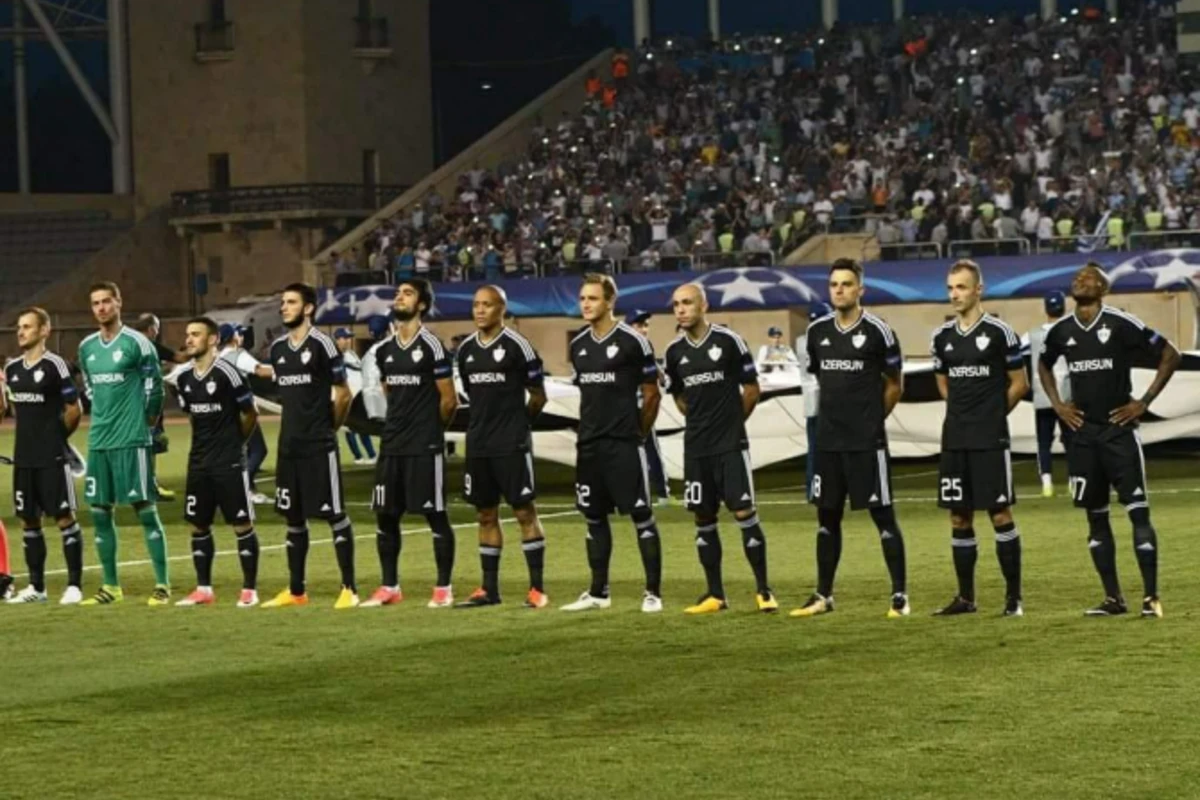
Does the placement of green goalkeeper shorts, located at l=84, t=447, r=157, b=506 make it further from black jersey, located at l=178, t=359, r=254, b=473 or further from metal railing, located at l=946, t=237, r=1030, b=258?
metal railing, located at l=946, t=237, r=1030, b=258

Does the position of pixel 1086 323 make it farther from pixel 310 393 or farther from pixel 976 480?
pixel 310 393

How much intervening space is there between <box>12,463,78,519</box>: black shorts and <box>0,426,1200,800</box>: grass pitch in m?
0.78

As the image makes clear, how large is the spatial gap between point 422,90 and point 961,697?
56.1 m

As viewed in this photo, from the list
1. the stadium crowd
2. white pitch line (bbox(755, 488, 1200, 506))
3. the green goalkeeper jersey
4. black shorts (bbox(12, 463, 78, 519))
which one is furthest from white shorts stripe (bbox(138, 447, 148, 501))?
the stadium crowd

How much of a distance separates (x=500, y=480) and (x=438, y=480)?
40 cm

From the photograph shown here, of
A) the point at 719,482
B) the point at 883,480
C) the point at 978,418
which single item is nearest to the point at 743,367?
the point at 719,482

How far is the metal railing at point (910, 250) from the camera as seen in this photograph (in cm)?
4467

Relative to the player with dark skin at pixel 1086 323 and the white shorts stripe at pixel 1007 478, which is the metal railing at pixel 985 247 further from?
the white shorts stripe at pixel 1007 478

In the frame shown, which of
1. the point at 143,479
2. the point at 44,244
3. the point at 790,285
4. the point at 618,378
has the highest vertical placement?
the point at 44,244

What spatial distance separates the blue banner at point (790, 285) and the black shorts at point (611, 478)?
2615cm

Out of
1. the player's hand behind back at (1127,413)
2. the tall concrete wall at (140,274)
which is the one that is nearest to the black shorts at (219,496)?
the player's hand behind back at (1127,413)

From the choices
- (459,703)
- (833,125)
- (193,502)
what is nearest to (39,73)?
(833,125)

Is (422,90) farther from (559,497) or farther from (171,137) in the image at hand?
(559,497)

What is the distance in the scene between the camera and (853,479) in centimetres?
1351
